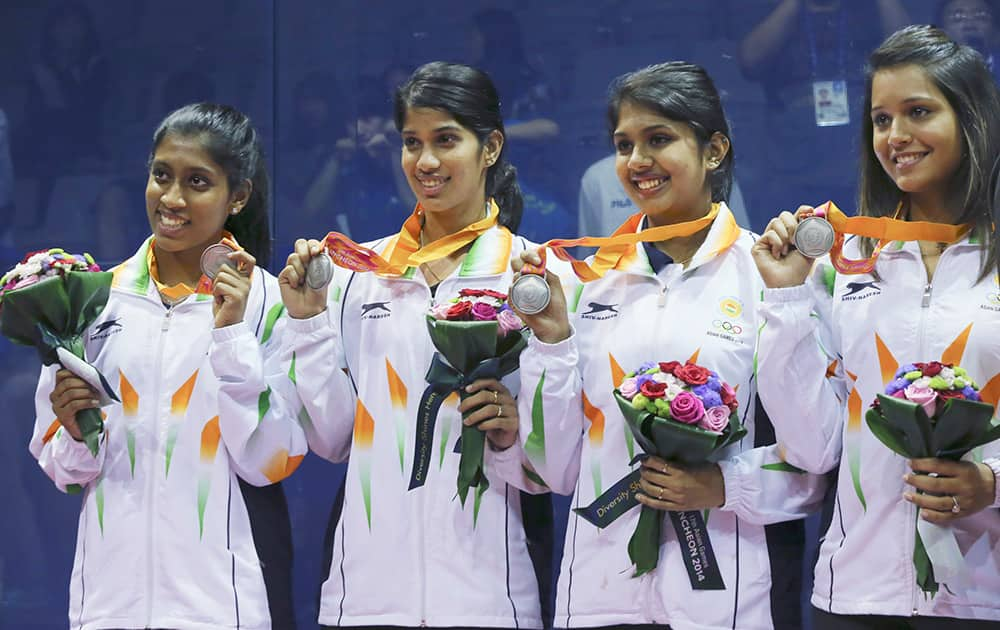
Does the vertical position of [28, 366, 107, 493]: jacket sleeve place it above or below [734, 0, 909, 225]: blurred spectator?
below

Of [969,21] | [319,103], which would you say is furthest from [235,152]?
[969,21]

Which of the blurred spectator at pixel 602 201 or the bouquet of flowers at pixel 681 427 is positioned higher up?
the blurred spectator at pixel 602 201

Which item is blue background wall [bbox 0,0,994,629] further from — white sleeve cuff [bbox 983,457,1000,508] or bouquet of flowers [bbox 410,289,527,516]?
white sleeve cuff [bbox 983,457,1000,508]

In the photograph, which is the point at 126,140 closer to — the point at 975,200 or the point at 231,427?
the point at 231,427

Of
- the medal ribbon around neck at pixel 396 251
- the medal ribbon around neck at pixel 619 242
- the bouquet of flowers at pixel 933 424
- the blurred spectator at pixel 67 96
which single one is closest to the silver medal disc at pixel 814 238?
the medal ribbon around neck at pixel 619 242

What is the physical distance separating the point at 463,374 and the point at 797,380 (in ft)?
2.91

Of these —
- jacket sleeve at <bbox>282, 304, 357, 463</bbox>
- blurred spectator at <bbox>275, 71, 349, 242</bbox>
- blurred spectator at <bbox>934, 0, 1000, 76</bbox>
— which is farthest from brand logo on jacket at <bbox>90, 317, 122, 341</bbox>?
blurred spectator at <bbox>934, 0, 1000, 76</bbox>

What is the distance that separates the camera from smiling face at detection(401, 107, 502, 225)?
13.0 feet

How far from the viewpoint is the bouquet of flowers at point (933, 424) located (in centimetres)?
302

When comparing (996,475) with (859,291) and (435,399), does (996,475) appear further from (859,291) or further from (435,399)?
(435,399)

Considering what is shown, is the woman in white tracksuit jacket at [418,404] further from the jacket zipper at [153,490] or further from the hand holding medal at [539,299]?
the jacket zipper at [153,490]

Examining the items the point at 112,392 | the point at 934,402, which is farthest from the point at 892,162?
the point at 112,392

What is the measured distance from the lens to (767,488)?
11.3ft

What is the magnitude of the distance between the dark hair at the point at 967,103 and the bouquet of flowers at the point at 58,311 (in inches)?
85.4
